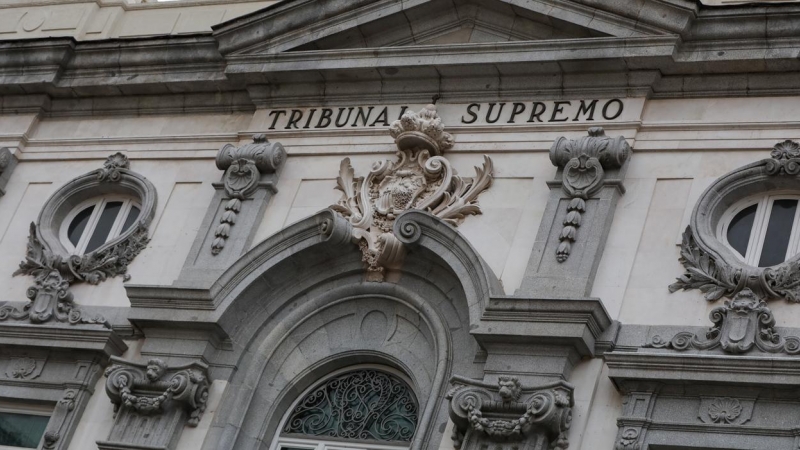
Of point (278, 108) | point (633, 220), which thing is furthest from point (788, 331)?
point (278, 108)

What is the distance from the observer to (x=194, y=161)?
70.7 feet

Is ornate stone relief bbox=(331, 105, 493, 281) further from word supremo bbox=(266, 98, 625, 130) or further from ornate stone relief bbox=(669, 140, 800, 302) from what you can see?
ornate stone relief bbox=(669, 140, 800, 302)

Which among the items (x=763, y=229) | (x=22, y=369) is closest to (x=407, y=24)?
(x=763, y=229)

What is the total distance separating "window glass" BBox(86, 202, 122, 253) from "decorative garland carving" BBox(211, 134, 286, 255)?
1.93m

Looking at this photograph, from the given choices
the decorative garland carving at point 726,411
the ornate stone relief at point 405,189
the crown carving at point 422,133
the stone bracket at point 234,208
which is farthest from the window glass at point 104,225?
the decorative garland carving at point 726,411

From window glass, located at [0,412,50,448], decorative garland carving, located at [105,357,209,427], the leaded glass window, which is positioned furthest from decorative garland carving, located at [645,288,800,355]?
window glass, located at [0,412,50,448]

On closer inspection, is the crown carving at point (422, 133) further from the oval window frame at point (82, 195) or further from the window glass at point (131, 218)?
the window glass at point (131, 218)

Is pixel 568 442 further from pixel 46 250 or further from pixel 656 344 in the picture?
pixel 46 250

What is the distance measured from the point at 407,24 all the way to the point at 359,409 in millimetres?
5182

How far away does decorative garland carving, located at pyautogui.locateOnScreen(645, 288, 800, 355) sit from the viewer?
16266mm

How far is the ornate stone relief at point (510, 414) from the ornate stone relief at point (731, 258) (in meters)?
1.94

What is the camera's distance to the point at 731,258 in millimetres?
17219

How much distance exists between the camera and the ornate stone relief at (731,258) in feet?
55.1

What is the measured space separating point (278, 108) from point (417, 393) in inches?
192
